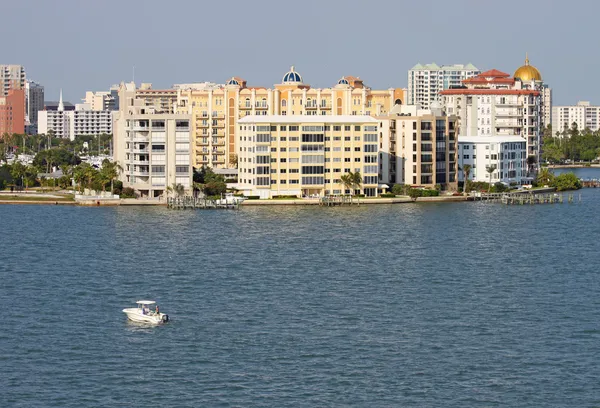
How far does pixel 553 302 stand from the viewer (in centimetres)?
5138

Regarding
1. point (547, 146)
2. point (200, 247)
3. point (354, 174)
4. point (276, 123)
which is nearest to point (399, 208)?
point (354, 174)

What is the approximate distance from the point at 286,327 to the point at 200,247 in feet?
87.0

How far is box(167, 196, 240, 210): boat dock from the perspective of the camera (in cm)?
9962

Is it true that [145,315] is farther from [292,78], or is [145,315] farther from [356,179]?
[292,78]

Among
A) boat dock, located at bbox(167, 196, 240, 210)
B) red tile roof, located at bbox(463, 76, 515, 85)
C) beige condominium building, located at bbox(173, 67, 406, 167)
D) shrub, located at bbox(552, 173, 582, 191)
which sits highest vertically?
red tile roof, located at bbox(463, 76, 515, 85)

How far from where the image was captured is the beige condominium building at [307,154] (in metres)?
103

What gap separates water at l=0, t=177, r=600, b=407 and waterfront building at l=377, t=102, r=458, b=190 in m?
26.3

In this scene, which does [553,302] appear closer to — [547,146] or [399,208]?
[399,208]

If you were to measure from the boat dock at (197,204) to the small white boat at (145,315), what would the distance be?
171 feet

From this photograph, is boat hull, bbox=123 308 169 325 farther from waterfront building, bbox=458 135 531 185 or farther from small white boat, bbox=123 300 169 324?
waterfront building, bbox=458 135 531 185

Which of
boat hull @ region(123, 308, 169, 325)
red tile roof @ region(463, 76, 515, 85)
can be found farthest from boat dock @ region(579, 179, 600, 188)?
boat hull @ region(123, 308, 169, 325)

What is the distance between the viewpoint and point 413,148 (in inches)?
4279

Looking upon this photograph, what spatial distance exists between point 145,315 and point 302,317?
19.4 feet

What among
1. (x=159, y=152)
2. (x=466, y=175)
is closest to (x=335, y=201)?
(x=159, y=152)
